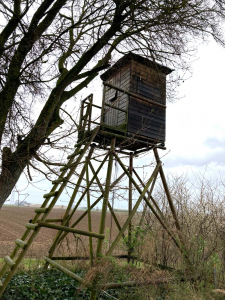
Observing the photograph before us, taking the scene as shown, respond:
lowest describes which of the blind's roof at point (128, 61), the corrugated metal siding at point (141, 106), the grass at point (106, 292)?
the grass at point (106, 292)

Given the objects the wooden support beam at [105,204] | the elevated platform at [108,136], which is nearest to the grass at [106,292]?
the wooden support beam at [105,204]

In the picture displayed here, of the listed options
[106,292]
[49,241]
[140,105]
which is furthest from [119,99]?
[49,241]

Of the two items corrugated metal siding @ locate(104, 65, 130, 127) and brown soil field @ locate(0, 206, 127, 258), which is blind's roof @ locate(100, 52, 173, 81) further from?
brown soil field @ locate(0, 206, 127, 258)

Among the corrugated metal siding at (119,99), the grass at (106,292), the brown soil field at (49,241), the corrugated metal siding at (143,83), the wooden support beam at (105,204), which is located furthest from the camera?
the corrugated metal siding at (143,83)

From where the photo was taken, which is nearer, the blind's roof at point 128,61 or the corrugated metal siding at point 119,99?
the blind's roof at point 128,61

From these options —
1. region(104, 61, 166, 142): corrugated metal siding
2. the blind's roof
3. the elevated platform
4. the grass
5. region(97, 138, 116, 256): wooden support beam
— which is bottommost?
the grass

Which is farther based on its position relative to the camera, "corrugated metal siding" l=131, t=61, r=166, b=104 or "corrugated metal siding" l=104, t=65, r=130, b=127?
"corrugated metal siding" l=131, t=61, r=166, b=104

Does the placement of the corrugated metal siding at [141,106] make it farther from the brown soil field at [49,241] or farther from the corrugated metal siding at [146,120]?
the brown soil field at [49,241]

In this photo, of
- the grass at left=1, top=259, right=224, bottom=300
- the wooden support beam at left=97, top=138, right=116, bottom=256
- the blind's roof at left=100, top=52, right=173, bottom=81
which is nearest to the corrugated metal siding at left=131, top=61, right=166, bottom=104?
the blind's roof at left=100, top=52, right=173, bottom=81

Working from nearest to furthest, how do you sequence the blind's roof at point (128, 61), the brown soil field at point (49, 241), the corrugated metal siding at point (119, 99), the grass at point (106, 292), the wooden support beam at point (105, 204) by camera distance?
the grass at point (106, 292) → the wooden support beam at point (105, 204) → the blind's roof at point (128, 61) → the brown soil field at point (49, 241) → the corrugated metal siding at point (119, 99)

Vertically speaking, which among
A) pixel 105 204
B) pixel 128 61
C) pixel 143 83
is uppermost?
pixel 128 61

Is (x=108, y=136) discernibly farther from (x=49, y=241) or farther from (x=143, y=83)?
(x=49, y=241)

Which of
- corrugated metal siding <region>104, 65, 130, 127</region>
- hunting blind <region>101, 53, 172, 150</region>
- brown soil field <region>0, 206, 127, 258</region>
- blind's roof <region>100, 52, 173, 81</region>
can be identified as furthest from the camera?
corrugated metal siding <region>104, 65, 130, 127</region>

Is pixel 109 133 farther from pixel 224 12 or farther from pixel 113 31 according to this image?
pixel 224 12
